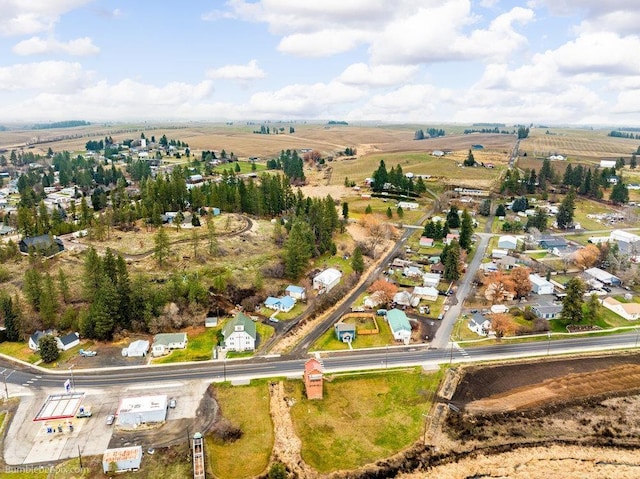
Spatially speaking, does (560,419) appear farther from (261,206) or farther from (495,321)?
(261,206)

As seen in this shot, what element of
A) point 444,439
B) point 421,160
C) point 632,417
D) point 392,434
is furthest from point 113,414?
point 421,160

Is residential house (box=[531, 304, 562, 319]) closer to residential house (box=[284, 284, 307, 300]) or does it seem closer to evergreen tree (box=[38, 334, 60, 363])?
residential house (box=[284, 284, 307, 300])

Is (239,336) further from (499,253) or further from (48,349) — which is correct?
(499,253)

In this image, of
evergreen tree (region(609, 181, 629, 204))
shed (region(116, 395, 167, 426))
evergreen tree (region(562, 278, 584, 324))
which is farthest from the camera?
evergreen tree (region(609, 181, 629, 204))

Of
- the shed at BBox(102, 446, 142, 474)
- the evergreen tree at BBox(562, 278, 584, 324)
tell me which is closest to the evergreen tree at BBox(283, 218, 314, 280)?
the shed at BBox(102, 446, 142, 474)

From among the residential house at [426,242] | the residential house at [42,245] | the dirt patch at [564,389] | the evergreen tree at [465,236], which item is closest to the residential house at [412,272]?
the evergreen tree at [465,236]

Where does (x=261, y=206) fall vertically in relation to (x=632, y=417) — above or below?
above
